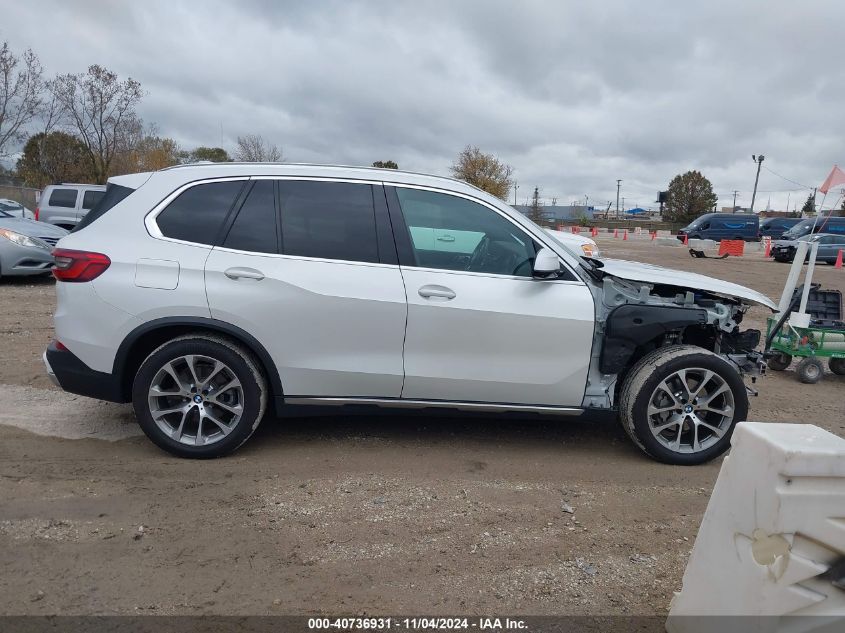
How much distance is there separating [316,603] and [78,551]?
4.02 feet

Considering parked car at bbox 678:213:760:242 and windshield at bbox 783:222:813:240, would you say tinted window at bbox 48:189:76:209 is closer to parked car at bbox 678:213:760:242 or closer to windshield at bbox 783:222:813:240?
windshield at bbox 783:222:813:240

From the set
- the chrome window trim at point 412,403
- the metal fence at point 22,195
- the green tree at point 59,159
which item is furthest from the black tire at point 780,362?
the green tree at point 59,159

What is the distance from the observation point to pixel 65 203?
15555 mm

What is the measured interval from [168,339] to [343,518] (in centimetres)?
166

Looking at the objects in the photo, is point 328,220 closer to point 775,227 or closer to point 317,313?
point 317,313

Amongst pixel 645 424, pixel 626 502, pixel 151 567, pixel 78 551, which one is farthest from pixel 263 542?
pixel 645 424

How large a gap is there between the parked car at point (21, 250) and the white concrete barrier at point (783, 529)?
1090 centimetres

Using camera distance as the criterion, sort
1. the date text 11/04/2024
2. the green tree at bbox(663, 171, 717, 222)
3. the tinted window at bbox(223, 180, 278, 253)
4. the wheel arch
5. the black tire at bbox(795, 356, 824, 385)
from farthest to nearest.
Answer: the green tree at bbox(663, 171, 717, 222) < the black tire at bbox(795, 356, 824, 385) < the tinted window at bbox(223, 180, 278, 253) < the wheel arch < the date text 11/04/2024

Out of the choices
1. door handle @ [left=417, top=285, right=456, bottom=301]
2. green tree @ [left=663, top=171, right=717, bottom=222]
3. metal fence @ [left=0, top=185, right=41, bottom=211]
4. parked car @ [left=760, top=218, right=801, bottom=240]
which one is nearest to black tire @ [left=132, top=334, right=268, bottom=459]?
door handle @ [left=417, top=285, right=456, bottom=301]

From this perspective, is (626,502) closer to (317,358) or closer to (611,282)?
(611,282)

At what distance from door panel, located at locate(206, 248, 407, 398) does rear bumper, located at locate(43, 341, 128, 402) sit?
839 mm

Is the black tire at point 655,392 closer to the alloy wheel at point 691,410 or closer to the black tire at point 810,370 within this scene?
the alloy wheel at point 691,410

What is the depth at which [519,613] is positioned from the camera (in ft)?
7.98

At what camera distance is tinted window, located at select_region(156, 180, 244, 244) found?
372 centimetres
